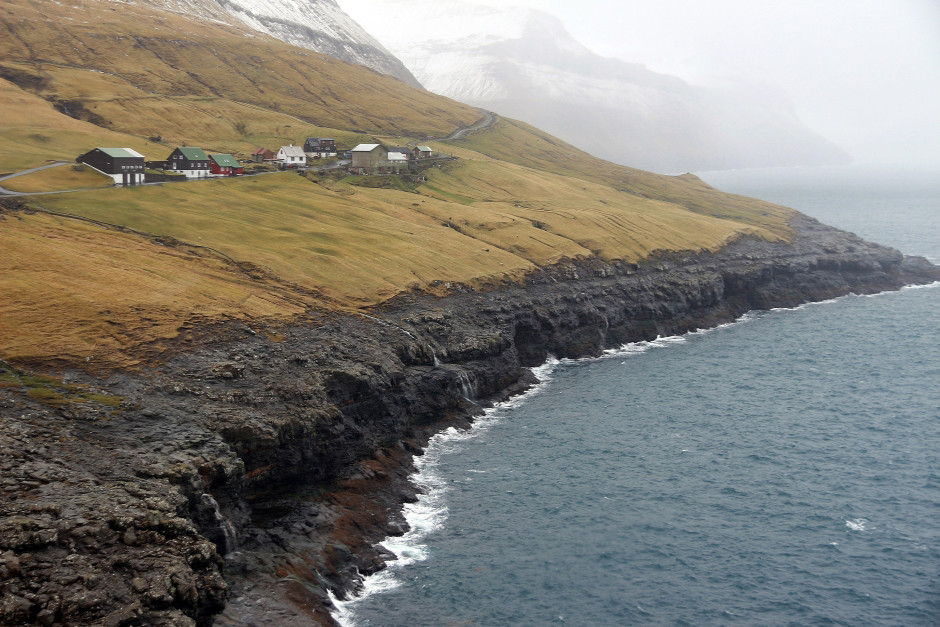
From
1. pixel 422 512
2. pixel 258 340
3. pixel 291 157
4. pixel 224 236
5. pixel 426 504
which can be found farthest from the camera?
pixel 291 157

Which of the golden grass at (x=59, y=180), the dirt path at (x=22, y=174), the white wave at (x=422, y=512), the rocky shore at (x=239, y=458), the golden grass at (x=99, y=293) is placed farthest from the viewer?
the golden grass at (x=59, y=180)

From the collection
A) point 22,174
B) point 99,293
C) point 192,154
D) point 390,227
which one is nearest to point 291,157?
point 192,154

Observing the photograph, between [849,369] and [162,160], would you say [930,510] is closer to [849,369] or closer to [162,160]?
[849,369]

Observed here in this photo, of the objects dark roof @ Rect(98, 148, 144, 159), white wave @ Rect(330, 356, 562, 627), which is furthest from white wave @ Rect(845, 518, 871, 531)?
dark roof @ Rect(98, 148, 144, 159)

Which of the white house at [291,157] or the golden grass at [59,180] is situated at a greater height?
the white house at [291,157]

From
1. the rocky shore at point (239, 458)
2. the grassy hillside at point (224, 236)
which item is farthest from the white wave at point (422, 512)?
the grassy hillside at point (224, 236)

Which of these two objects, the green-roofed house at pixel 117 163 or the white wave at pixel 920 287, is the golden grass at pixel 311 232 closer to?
the green-roofed house at pixel 117 163

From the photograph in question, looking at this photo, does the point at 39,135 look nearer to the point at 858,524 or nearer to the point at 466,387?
the point at 466,387
